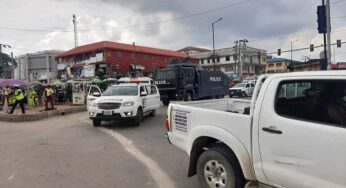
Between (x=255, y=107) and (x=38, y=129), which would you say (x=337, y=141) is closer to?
(x=255, y=107)

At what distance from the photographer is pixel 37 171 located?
664 cm

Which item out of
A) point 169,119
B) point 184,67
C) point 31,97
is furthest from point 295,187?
point 31,97

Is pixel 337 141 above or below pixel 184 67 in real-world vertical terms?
below

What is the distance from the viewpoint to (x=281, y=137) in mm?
3801

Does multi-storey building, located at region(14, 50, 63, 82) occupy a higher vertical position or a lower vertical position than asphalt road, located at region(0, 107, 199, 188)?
higher

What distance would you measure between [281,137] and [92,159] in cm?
493

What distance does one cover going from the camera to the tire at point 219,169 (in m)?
4.42

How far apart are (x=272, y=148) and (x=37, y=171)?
15.5ft

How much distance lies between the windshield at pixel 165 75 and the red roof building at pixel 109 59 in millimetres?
32036

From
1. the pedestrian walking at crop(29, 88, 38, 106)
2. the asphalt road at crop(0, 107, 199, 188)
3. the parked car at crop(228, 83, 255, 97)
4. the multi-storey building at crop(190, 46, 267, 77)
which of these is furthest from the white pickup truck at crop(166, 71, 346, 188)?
the multi-storey building at crop(190, 46, 267, 77)

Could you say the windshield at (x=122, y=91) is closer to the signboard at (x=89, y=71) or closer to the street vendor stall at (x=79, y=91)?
the street vendor stall at (x=79, y=91)

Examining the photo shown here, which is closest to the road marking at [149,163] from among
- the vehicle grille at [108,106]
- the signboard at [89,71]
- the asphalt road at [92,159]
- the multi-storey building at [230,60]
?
the asphalt road at [92,159]

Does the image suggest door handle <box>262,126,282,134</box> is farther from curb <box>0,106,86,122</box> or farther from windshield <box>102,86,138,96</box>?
curb <box>0,106,86,122</box>

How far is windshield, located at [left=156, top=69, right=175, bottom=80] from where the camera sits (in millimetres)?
22969
